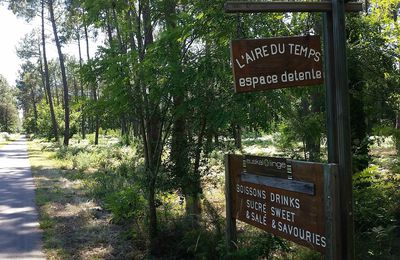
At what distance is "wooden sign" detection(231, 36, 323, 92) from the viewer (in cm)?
389

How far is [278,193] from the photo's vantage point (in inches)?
173

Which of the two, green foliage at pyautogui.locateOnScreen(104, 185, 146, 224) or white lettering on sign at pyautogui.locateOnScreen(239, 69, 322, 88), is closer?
white lettering on sign at pyautogui.locateOnScreen(239, 69, 322, 88)

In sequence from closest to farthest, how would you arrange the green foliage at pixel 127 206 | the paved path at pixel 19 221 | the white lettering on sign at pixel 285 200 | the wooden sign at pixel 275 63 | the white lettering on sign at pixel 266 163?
the wooden sign at pixel 275 63
the white lettering on sign at pixel 285 200
the white lettering on sign at pixel 266 163
the paved path at pixel 19 221
the green foliage at pixel 127 206

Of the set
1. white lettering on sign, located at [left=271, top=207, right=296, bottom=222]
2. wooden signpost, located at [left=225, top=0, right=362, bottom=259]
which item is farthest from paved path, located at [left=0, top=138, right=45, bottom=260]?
wooden signpost, located at [left=225, top=0, right=362, bottom=259]

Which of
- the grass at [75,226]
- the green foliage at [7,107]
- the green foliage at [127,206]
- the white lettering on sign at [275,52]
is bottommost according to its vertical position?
the grass at [75,226]

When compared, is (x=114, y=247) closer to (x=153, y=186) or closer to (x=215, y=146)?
(x=153, y=186)

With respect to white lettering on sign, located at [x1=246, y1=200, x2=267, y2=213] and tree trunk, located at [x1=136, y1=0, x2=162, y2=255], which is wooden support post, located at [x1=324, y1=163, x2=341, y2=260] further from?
tree trunk, located at [x1=136, y1=0, x2=162, y2=255]

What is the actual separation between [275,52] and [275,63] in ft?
0.32

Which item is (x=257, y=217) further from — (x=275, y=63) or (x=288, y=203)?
(x=275, y=63)

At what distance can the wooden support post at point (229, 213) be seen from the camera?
17.5 ft

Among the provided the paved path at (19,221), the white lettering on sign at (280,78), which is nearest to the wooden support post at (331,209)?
the white lettering on sign at (280,78)

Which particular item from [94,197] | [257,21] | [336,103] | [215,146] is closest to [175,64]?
[257,21]

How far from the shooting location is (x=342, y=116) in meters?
3.75

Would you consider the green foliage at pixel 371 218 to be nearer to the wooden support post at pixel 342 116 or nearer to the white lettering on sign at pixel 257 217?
the white lettering on sign at pixel 257 217
